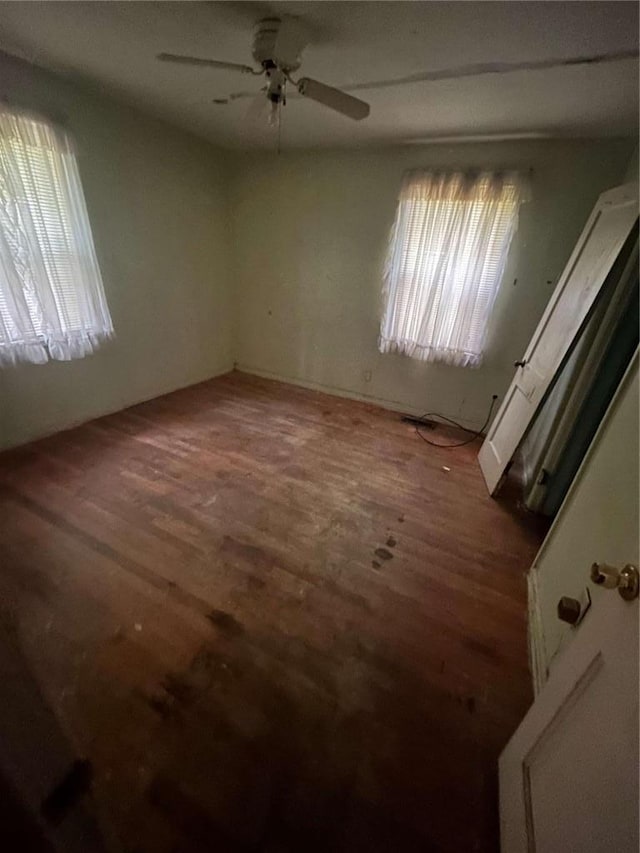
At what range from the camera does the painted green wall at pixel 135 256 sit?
2.58 metres

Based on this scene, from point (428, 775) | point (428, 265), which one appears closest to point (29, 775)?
point (428, 775)

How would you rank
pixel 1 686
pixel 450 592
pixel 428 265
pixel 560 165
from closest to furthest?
pixel 1 686, pixel 450 592, pixel 560 165, pixel 428 265

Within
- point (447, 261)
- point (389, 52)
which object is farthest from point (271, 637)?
point (447, 261)

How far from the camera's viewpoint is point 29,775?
1.11 metres

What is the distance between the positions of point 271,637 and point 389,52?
2.60m

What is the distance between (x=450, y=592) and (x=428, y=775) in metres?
0.76

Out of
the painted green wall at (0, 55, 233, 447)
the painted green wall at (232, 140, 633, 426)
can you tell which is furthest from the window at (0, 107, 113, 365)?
the painted green wall at (232, 140, 633, 426)

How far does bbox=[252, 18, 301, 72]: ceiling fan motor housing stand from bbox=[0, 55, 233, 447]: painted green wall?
1.59m

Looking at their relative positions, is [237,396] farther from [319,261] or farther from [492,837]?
[492,837]

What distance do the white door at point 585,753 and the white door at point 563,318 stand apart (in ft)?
5.49

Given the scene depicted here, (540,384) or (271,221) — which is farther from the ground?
(271,221)

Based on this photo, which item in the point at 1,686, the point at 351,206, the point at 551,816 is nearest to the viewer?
the point at 551,816

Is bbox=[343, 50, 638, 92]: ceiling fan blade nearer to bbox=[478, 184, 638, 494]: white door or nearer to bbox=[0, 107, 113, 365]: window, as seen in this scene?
bbox=[478, 184, 638, 494]: white door

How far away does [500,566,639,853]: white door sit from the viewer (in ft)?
2.11
